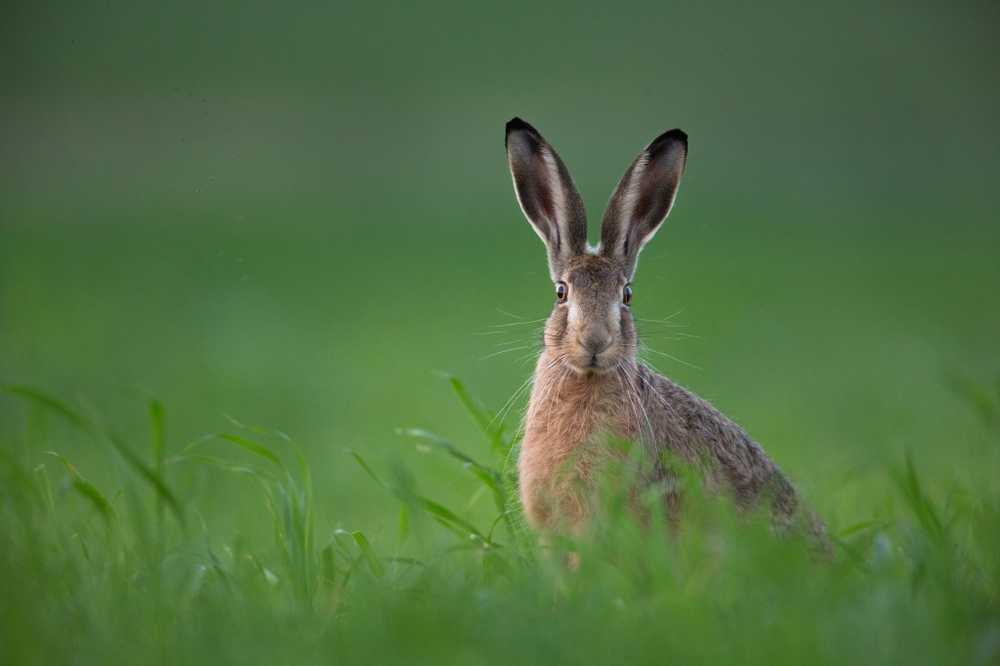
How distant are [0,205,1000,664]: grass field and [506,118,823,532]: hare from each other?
21 cm

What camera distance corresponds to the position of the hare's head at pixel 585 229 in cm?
527

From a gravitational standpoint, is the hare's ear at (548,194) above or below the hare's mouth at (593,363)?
above

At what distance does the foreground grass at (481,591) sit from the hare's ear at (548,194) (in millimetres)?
1269

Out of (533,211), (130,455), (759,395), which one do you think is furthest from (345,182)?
(130,455)

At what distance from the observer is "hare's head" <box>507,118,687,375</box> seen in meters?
5.27

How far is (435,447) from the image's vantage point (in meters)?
5.39

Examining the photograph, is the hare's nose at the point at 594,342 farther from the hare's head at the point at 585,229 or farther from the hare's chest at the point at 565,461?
the hare's chest at the point at 565,461

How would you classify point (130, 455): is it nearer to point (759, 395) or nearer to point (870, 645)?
point (870, 645)

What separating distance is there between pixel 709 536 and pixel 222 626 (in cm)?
167

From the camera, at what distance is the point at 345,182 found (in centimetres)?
1839

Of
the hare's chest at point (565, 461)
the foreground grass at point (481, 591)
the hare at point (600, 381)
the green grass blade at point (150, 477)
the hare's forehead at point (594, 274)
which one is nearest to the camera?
the foreground grass at point (481, 591)

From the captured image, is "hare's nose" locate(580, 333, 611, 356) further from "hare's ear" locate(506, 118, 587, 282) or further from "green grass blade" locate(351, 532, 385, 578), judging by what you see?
"green grass blade" locate(351, 532, 385, 578)

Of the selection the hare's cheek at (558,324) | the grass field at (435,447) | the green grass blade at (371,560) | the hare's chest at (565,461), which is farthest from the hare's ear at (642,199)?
the green grass blade at (371,560)

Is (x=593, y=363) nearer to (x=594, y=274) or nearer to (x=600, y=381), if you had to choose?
(x=600, y=381)
